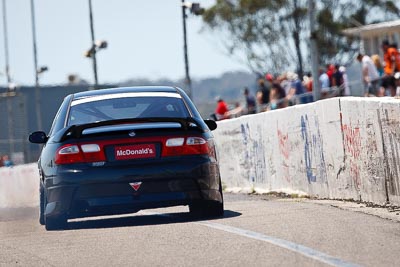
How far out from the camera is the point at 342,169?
15.6 metres

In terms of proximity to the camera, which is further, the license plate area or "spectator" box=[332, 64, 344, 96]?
"spectator" box=[332, 64, 344, 96]

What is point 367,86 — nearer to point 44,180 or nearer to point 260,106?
point 260,106

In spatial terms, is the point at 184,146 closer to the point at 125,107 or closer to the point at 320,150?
the point at 125,107

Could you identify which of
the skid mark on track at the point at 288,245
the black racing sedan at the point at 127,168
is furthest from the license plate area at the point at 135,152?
the skid mark on track at the point at 288,245

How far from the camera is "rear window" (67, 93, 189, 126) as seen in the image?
13.6m

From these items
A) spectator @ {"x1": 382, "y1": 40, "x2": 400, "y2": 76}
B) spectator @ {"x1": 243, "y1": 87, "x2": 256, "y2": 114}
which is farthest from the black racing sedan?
spectator @ {"x1": 243, "y1": 87, "x2": 256, "y2": 114}

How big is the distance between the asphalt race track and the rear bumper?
220 mm

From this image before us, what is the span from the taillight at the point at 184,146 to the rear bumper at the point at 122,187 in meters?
0.10

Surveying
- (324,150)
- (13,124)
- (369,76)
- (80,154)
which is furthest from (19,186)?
(13,124)

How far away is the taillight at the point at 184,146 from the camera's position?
42.4 feet

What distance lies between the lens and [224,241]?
34.8ft

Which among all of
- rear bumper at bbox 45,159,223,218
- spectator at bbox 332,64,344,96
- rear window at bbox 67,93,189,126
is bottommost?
rear bumper at bbox 45,159,223,218

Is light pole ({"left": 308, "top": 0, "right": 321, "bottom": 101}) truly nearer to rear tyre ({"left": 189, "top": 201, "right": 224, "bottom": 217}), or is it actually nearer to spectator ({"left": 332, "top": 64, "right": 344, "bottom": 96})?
spectator ({"left": 332, "top": 64, "right": 344, "bottom": 96})

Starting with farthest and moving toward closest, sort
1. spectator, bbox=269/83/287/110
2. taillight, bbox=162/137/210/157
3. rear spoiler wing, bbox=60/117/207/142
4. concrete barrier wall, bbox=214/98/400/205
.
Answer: spectator, bbox=269/83/287/110 < concrete barrier wall, bbox=214/98/400/205 < rear spoiler wing, bbox=60/117/207/142 < taillight, bbox=162/137/210/157
